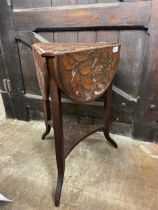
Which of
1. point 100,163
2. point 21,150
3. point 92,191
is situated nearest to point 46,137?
point 21,150

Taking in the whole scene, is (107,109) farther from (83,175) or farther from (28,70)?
(28,70)

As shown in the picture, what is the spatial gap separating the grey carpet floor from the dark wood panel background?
269 mm

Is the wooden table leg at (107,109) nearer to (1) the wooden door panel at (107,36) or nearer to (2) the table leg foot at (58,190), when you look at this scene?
(1) the wooden door panel at (107,36)

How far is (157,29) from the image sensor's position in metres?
1.14

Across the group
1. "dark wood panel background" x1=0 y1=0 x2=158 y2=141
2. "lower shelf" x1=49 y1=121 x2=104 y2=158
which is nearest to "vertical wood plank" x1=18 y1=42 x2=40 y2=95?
"dark wood panel background" x1=0 y1=0 x2=158 y2=141

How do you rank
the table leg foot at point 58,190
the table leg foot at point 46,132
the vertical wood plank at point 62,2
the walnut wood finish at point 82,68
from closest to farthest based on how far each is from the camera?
the walnut wood finish at point 82,68
the table leg foot at point 58,190
the vertical wood plank at point 62,2
the table leg foot at point 46,132

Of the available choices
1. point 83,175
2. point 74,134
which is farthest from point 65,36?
point 83,175

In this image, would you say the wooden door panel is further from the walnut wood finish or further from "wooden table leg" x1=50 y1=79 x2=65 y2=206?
"wooden table leg" x1=50 y1=79 x2=65 y2=206

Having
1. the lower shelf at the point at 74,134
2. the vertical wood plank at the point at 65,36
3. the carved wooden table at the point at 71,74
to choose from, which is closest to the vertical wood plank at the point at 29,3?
the vertical wood plank at the point at 65,36

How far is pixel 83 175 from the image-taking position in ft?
3.84

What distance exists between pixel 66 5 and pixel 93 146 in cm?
111

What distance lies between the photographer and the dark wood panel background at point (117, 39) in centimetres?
118

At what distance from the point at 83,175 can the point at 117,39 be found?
994 millimetres

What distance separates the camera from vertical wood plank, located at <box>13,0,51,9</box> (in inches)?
51.6
